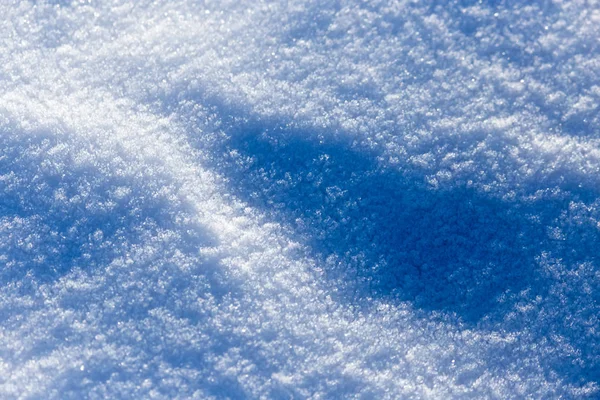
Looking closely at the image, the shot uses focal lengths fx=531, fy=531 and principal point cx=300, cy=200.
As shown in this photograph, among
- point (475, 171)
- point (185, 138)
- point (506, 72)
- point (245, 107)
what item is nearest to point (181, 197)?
point (185, 138)

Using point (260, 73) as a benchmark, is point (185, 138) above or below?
below

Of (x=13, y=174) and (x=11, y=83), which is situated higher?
(x=11, y=83)

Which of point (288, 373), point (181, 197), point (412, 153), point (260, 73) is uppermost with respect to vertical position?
point (260, 73)

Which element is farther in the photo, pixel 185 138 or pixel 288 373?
pixel 185 138

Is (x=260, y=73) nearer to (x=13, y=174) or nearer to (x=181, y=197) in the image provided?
(x=181, y=197)

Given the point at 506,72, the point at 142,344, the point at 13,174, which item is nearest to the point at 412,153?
the point at 506,72

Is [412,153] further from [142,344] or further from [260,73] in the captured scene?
[142,344]
